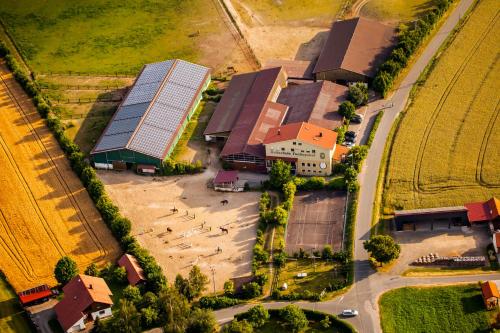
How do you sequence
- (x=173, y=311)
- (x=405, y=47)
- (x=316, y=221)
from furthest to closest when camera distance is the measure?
(x=405, y=47)
(x=316, y=221)
(x=173, y=311)

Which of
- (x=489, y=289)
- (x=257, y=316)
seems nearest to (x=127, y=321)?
(x=257, y=316)

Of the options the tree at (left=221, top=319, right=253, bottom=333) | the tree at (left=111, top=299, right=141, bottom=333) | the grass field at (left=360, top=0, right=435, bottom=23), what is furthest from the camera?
the grass field at (left=360, top=0, right=435, bottom=23)

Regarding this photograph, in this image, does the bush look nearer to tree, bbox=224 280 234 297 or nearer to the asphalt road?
the asphalt road

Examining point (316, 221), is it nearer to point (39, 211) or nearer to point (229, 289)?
point (229, 289)

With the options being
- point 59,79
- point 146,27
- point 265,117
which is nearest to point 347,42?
point 265,117

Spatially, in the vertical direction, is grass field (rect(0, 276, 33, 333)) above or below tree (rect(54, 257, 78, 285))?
below

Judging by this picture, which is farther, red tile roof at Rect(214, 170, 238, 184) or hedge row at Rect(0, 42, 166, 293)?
red tile roof at Rect(214, 170, 238, 184)

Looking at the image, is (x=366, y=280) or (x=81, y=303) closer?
(x=81, y=303)

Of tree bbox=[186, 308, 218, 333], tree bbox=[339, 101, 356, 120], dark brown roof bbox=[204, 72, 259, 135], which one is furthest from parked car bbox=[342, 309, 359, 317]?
dark brown roof bbox=[204, 72, 259, 135]
